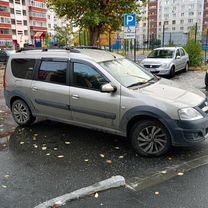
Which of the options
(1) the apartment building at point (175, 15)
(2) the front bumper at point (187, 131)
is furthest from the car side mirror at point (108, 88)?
(1) the apartment building at point (175, 15)

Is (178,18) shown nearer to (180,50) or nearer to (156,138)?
(180,50)

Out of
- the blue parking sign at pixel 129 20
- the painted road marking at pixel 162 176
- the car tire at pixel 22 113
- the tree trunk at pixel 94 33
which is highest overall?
the blue parking sign at pixel 129 20

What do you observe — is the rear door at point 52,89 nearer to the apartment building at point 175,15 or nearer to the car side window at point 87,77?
the car side window at point 87,77

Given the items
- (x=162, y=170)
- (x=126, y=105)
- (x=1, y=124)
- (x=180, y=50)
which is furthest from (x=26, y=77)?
(x=180, y=50)

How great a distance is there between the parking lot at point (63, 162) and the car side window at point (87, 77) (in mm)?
1136

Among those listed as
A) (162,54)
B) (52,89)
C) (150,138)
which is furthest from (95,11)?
(150,138)

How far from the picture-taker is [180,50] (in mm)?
14727

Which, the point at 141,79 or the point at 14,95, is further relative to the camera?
the point at 14,95

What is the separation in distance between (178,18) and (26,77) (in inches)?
4124

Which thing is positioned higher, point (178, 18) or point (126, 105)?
point (178, 18)

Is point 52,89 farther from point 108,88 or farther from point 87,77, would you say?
point 108,88

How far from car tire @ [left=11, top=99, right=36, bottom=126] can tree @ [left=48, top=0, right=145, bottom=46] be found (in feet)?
23.1

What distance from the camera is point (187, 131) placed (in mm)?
3932

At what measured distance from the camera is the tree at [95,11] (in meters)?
11.9
